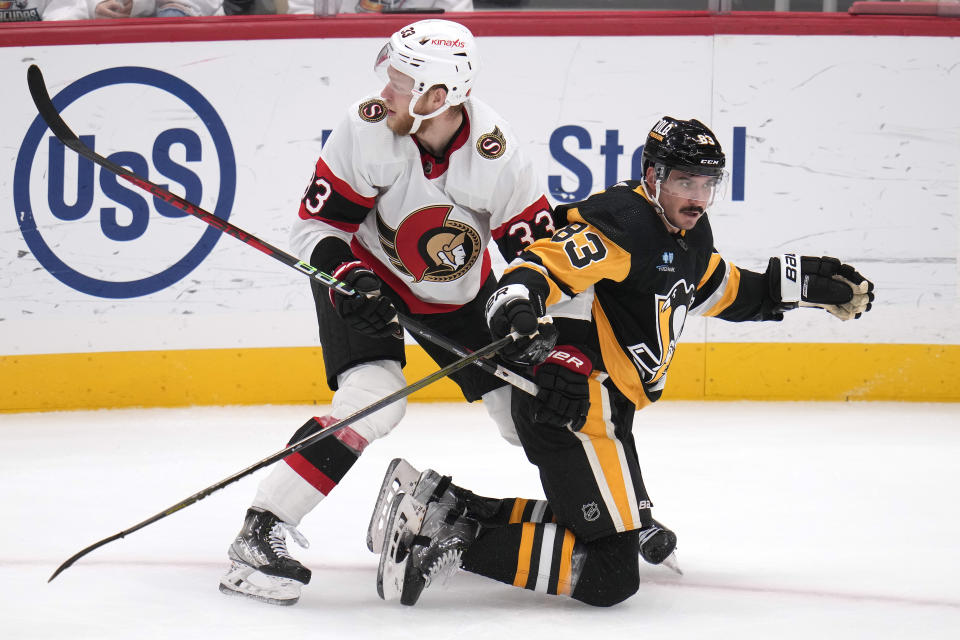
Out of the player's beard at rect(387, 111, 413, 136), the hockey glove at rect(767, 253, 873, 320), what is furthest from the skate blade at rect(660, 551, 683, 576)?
the player's beard at rect(387, 111, 413, 136)

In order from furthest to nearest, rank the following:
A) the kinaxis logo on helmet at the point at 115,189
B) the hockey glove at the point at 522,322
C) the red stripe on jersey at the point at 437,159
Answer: the kinaxis logo on helmet at the point at 115,189
the red stripe on jersey at the point at 437,159
the hockey glove at the point at 522,322

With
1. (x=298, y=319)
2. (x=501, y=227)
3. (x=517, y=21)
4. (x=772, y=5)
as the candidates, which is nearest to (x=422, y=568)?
(x=501, y=227)

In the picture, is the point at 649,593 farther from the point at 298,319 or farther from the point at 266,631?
the point at 298,319

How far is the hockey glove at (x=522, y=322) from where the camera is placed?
6.45ft

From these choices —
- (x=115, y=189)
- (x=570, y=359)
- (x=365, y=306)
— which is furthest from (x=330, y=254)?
(x=115, y=189)

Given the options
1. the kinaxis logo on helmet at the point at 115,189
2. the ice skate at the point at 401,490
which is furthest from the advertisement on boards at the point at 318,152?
the ice skate at the point at 401,490

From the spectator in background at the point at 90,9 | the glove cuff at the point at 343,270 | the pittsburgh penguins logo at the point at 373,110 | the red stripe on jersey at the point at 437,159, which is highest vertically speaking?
the spectator in background at the point at 90,9

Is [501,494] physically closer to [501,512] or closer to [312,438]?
[501,512]

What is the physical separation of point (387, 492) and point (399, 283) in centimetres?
50

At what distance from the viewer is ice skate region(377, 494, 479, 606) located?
213cm

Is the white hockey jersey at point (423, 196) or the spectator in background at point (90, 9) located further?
the spectator in background at point (90, 9)

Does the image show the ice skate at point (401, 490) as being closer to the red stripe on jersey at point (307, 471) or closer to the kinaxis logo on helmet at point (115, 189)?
the red stripe on jersey at point (307, 471)

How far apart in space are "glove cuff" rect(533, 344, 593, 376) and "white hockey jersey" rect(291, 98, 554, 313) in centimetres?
30

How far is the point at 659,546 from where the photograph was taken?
233cm
